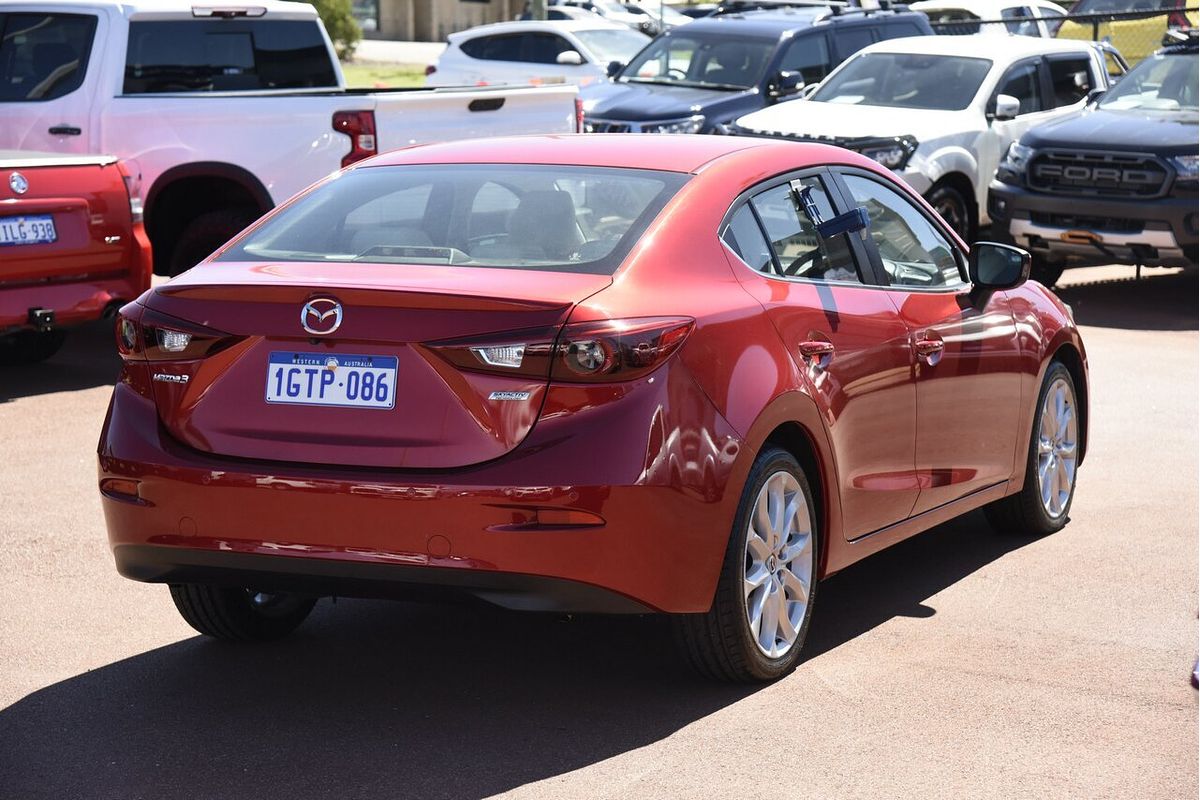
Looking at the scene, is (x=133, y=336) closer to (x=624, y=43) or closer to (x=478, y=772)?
(x=478, y=772)

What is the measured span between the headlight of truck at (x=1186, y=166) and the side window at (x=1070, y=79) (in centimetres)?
294

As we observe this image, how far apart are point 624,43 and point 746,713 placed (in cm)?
2024

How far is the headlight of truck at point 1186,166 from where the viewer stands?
1389 centimetres

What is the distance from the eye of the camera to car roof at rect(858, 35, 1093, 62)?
1630 centimetres

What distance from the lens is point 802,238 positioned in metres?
5.67

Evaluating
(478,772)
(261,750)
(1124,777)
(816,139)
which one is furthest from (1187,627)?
(816,139)

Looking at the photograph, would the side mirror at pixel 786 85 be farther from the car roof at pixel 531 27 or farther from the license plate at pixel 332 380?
the license plate at pixel 332 380

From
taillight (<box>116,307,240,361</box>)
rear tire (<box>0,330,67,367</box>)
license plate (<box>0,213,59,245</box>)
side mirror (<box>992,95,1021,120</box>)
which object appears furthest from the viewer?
side mirror (<box>992,95,1021,120</box>)

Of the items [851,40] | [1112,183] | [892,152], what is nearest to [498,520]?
[892,152]

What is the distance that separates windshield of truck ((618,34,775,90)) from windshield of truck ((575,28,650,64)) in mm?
5153

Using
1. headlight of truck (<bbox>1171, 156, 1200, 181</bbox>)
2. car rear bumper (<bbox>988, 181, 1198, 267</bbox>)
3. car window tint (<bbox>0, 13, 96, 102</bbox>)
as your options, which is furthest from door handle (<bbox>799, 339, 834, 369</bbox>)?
headlight of truck (<bbox>1171, 156, 1200, 181</bbox>)

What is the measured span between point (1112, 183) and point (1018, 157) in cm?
86

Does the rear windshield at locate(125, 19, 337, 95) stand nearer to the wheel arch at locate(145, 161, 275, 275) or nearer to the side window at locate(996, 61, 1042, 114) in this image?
the wheel arch at locate(145, 161, 275, 275)

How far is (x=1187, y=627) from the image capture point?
5.95 metres
